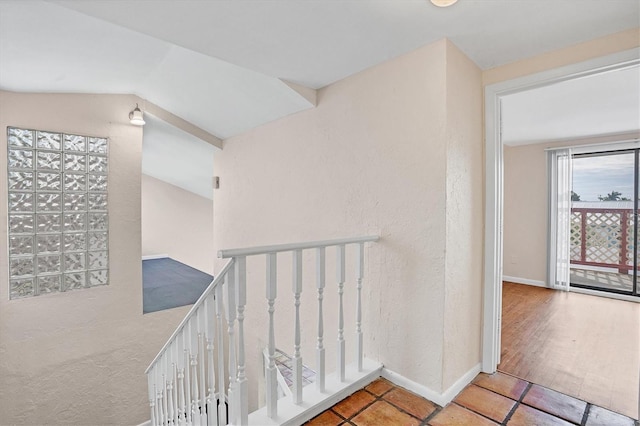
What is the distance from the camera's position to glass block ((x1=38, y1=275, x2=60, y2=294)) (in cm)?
283

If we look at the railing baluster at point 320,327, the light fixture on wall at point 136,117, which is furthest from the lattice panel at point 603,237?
the light fixture on wall at point 136,117

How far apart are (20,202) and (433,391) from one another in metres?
3.52

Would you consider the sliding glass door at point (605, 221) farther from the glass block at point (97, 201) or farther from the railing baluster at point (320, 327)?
the glass block at point (97, 201)

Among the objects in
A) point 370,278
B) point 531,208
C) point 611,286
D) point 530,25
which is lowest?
point 611,286

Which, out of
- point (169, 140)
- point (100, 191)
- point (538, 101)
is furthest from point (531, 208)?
point (100, 191)

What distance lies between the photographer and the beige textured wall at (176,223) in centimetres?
612

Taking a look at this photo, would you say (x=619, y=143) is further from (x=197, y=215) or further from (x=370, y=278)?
(x=197, y=215)

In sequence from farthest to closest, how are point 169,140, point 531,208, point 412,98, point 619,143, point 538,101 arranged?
point 531,208 < point 169,140 < point 619,143 < point 538,101 < point 412,98

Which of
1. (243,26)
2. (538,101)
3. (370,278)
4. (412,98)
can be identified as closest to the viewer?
(243,26)

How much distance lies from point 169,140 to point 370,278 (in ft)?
10.6

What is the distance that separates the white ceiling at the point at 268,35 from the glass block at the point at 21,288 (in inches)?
65.3

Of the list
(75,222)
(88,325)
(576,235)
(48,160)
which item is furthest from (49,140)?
(576,235)

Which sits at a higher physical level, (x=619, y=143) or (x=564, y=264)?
(x=619, y=143)

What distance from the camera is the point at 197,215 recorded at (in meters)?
6.68
